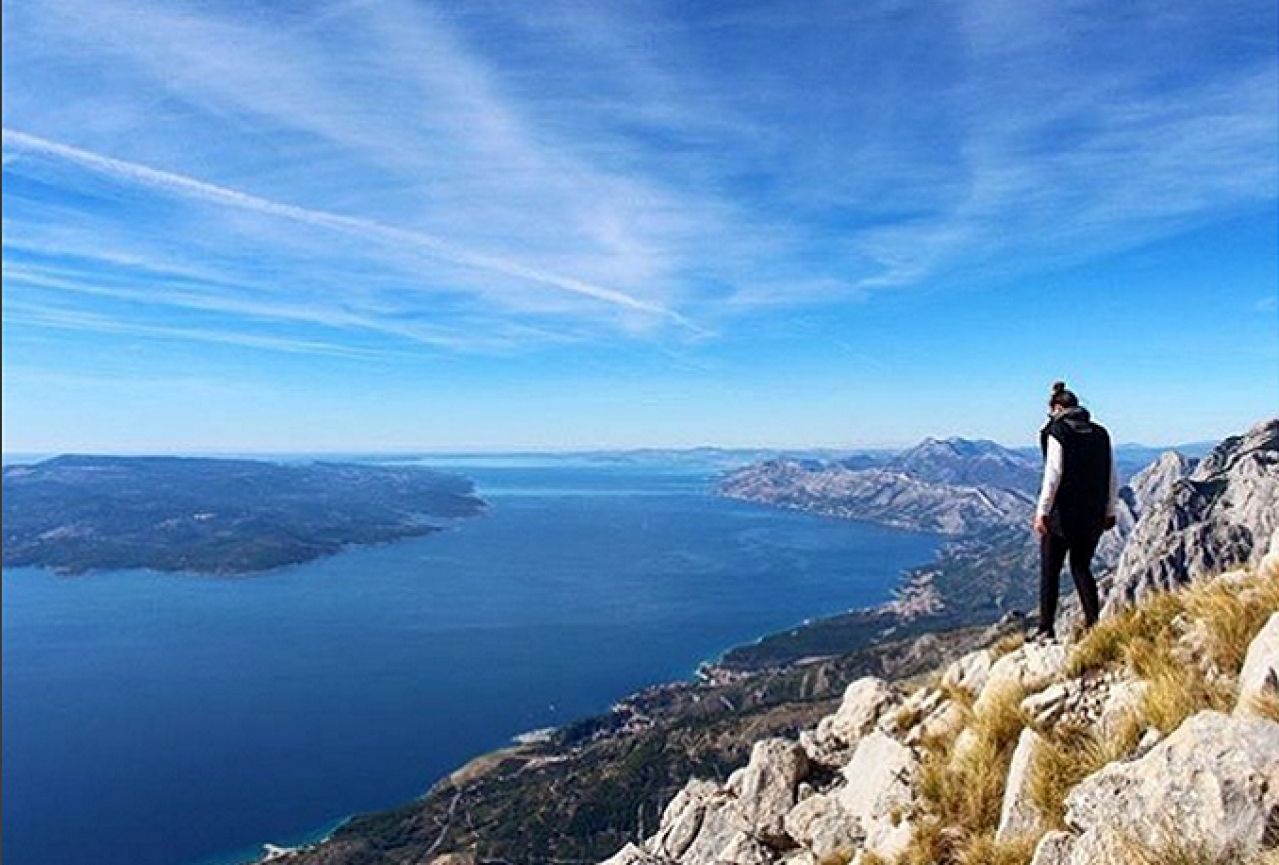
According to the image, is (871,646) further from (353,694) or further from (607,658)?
(353,694)

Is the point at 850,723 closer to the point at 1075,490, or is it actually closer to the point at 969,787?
the point at 1075,490

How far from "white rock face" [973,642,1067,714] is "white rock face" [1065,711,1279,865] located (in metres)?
3.40

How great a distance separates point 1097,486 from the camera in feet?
36.6

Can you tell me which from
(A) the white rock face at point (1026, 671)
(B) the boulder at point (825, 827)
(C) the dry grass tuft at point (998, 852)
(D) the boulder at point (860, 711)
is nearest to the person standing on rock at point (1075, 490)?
(A) the white rock face at point (1026, 671)

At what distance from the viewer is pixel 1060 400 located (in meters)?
11.4

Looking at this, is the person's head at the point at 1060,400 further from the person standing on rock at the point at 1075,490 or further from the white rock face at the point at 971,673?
the white rock face at the point at 971,673

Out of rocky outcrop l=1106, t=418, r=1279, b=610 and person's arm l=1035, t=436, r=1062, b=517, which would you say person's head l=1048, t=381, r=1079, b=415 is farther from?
rocky outcrop l=1106, t=418, r=1279, b=610

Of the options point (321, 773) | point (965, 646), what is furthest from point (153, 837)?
point (965, 646)

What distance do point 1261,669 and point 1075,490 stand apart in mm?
4068

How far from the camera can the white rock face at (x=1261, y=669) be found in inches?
275

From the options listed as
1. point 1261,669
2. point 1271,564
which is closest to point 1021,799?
point 1261,669

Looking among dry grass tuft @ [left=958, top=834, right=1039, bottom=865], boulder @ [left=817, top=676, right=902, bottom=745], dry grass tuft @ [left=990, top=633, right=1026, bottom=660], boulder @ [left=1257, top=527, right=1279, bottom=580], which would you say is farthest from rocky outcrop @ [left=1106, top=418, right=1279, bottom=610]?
dry grass tuft @ [left=958, top=834, right=1039, bottom=865]

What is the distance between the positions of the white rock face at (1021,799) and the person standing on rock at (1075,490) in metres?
3.22

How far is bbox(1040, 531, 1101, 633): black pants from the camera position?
11141 millimetres
